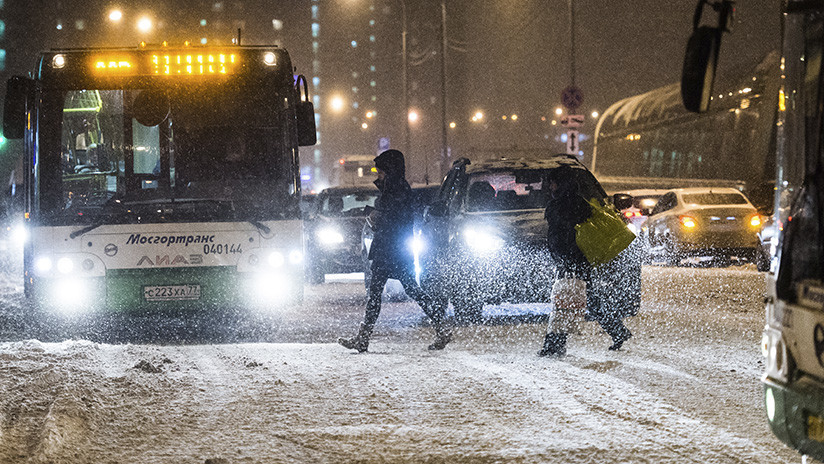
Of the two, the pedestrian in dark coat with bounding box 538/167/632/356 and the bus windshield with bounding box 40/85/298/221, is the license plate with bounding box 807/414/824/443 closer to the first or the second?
the pedestrian in dark coat with bounding box 538/167/632/356

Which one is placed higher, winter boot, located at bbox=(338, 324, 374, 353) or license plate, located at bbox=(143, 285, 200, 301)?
license plate, located at bbox=(143, 285, 200, 301)

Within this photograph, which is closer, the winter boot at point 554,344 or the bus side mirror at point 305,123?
the winter boot at point 554,344

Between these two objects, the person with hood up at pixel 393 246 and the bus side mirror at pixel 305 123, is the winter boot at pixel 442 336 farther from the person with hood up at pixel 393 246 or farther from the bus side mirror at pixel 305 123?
the bus side mirror at pixel 305 123

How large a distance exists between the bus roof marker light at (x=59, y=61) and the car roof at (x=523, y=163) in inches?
174

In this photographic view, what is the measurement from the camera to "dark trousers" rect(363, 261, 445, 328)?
8820 mm

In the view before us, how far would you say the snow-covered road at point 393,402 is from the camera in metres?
5.31

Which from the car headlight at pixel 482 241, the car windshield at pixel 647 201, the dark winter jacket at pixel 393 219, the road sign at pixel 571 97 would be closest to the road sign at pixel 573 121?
the road sign at pixel 571 97

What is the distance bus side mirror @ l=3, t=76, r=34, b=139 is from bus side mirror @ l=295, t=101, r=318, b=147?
2.57m

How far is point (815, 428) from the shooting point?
3930 millimetres

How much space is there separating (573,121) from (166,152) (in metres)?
15.1

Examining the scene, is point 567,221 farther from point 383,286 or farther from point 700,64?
point 700,64

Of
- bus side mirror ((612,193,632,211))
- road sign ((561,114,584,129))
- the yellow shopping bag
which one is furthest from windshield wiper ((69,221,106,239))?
road sign ((561,114,584,129))

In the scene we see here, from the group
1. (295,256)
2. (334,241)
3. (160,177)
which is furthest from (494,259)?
(334,241)

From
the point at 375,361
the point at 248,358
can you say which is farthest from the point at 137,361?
the point at 375,361
